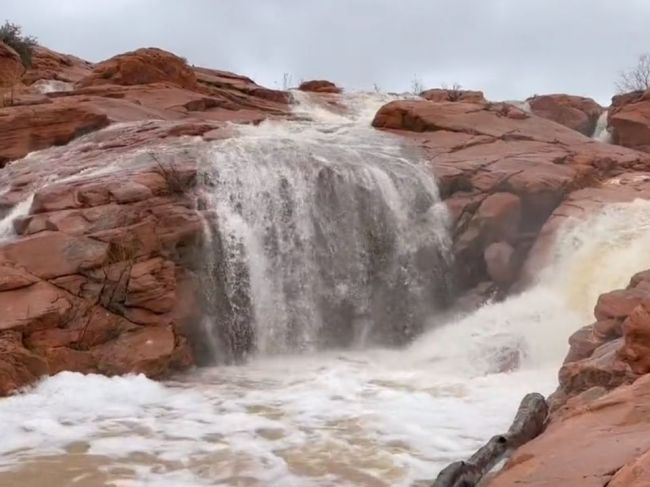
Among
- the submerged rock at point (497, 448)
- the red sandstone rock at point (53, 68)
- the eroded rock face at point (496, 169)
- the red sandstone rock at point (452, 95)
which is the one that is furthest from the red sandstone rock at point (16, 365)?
the red sandstone rock at point (452, 95)

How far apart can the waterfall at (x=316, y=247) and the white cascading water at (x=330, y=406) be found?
510 millimetres

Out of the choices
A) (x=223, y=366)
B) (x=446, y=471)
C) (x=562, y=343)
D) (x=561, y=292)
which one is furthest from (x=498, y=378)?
(x=446, y=471)

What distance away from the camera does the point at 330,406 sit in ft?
26.1

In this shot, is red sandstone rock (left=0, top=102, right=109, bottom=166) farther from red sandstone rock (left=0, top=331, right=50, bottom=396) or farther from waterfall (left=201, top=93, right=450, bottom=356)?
red sandstone rock (left=0, top=331, right=50, bottom=396)

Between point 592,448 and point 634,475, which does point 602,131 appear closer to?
point 592,448

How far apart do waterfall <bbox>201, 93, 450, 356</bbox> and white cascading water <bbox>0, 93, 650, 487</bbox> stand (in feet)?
1.67

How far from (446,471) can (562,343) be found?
6.23 meters

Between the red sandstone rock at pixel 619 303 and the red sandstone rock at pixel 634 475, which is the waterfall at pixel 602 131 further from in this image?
the red sandstone rock at pixel 634 475

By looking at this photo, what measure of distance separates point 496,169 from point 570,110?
45.1 ft

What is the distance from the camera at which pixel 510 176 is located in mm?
13680

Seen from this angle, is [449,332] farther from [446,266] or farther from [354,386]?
[354,386]

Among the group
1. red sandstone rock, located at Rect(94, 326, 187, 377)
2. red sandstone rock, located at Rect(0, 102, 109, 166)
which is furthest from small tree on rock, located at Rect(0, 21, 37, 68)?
red sandstone rock, located at Rect(94, 326, 187, 377)

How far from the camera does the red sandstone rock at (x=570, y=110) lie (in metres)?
25.7

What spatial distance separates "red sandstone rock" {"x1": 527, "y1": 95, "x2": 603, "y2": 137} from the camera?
25.7m
